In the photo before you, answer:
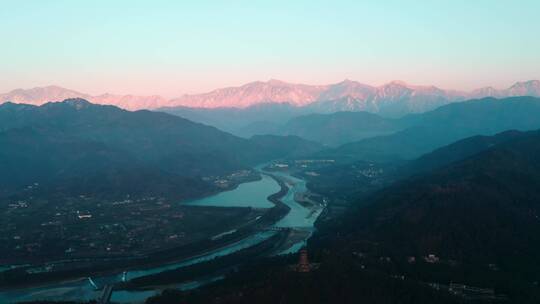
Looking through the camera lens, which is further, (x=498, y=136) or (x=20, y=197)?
(x=498, y=136)

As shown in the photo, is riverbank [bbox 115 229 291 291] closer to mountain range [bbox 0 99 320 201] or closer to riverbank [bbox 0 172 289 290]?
riverbank [bbox 0 172 289 290]

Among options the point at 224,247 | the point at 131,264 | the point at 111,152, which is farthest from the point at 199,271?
the point at 111,152

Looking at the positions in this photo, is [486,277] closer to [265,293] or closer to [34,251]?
[265,293]

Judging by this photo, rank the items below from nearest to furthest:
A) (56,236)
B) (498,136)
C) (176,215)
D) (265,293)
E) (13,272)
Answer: (265,293), (13,272), (56,236), (176,215), (498,136)

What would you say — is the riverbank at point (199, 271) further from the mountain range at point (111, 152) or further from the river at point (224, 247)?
the mountain range at point (111, 152)

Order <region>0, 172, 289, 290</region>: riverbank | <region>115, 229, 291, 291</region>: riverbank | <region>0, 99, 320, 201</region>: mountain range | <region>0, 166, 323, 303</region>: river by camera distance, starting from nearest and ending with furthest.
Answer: <region>0, 166, 323, 303</region>: river
<region>115, 229, 291, 291</region>: riverbank
<region>0, 172, 289, 290</region>: riverbank
<region>0, 99, 320, 201</region>: mountain range

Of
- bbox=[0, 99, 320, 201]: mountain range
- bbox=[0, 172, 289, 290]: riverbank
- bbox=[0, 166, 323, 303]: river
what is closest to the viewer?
bbox=[0, 166, 323, 303]: river

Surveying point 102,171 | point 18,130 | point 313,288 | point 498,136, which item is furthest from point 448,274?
point 18,130

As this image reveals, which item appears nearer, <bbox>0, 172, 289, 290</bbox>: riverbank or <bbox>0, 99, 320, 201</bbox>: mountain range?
<bbox>0, 172, 289, 290</bbox>: riverbank

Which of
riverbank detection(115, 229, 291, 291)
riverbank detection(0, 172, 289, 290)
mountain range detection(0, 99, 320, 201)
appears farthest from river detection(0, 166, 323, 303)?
mountain range detection(0, 99, 320, 201)
